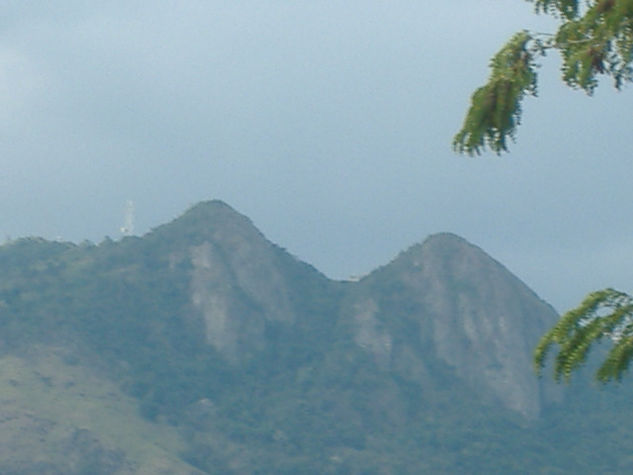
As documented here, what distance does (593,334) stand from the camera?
480 inches

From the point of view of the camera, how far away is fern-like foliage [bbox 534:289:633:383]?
40.1 feet

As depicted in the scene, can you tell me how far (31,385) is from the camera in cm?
18850

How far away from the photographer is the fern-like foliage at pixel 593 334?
12219 millimetres

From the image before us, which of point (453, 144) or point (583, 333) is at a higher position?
point (453, 144)

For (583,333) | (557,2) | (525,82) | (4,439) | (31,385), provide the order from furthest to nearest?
1. (31,385)
2. (4,439)
3. (557,2)
4. (525,82)
5. (583,333)

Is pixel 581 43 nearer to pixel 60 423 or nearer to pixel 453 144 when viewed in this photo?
pixel 453 144

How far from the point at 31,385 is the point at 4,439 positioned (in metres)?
16.3

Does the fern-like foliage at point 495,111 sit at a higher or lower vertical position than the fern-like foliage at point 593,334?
higher

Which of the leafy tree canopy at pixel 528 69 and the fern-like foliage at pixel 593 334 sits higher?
the leafy tree canopy at pixel 528 69

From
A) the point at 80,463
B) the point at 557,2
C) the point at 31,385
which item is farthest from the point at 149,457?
the point at 557,2

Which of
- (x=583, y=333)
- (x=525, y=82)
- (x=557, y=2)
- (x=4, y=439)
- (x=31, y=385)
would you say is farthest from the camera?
(x=31, y=385)

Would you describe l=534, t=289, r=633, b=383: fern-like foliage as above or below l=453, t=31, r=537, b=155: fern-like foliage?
below

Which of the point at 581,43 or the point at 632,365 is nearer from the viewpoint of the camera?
the point at 632,365

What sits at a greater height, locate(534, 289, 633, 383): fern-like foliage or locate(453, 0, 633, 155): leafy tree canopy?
locate(453, 0, 633, 155): leafy tree canopy
